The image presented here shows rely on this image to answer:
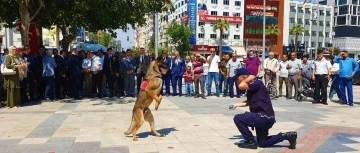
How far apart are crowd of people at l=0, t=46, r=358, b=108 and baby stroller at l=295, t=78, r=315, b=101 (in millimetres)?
41

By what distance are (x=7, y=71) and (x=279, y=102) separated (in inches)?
355

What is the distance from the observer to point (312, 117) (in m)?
9.24

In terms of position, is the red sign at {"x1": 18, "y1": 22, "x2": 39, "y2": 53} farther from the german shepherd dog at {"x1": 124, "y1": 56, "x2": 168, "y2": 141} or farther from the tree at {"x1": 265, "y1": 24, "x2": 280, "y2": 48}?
the tree at {"x1": 265, "y1": 24, "x2": 280, "y2": 48}

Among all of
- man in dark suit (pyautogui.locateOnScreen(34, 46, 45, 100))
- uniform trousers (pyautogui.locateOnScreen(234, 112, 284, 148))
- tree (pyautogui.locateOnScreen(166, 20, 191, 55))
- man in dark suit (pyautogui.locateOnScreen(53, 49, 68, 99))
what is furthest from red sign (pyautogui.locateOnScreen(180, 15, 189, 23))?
uniform trousers (pyautogui.locateOnScreen(234, 112, 284, 148))

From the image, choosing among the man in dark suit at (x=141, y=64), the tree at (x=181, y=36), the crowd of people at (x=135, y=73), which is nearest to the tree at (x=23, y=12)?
the crowd of people at (x=135, y=73)

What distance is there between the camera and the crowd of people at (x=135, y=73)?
466 inches

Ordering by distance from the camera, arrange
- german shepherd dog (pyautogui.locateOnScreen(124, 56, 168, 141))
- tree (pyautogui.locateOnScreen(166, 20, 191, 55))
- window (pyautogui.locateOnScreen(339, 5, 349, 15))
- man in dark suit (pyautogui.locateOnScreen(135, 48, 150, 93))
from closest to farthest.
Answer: german shepherd dog (pyautogui.locateOnScreen(124, 56, 168, 141)) < man in dark suit (pyautogui.locateOnScreen(135, 48, 150, 93)) < tree (pyautogui.locateOnScreen(166, 20, 191, 55)) < window (pyautogui.locateOnScreen(339, 5, 349, 15))

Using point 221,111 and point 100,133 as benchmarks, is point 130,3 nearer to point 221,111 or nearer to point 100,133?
point 221,111

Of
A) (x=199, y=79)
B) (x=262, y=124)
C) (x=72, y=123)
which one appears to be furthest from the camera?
(x=199, y=79)

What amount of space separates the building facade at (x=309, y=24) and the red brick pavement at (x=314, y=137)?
234 ft

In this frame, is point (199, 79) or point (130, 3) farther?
point (130, 3)

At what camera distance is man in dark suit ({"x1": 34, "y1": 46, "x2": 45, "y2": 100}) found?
38.8 feet

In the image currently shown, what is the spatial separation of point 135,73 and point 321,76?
6734mm

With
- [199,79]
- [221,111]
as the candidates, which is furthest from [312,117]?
[199,79]
